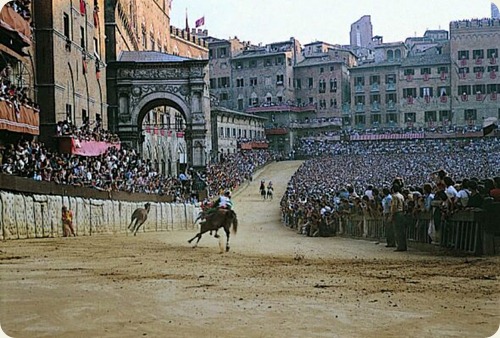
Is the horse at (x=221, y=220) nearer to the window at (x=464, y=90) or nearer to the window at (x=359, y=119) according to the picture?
the window at (x=464, y=90)

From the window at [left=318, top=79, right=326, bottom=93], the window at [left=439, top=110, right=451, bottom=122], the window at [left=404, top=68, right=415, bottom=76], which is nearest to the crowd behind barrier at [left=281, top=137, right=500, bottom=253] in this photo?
the window at [left=439, top=110, right=451, bottom=122]

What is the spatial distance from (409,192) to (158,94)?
4024 cm

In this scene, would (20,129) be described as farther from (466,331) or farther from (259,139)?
A: (259,139)

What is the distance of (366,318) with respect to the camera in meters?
11.3

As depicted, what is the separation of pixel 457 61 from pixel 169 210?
46146 millimetres

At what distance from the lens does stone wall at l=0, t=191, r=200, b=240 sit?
23.0 meters

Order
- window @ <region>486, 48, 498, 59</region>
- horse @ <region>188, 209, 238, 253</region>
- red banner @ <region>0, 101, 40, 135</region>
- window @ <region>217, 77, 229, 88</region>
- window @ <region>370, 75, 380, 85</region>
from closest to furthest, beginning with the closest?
1. horse @ <region>188, 209, 238, 253</region>
2. red banner @ <region>0, 101, 40, 135</region>
3. window @ <region>486, 48, 498, 59</region>
4. window @ <region>370, 75, 380, 85</region>
5. window @ <region>217, 77, 229, 88</region>

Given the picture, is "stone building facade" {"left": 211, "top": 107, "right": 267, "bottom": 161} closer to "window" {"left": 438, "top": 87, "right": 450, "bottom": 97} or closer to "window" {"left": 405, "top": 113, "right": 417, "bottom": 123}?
"window" {"left": 405, "top": 113, "right": 417, "bottom": 123}

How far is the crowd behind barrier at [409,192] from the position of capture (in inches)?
730

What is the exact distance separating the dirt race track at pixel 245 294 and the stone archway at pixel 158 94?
1528 inches

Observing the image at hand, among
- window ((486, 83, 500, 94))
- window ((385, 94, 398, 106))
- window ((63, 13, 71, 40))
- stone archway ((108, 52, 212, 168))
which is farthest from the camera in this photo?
window ((385, 94, 398, 106))

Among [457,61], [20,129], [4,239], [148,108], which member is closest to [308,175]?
[148,108]

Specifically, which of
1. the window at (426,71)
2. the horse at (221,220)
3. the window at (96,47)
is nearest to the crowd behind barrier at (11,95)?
the horse at (221,220)

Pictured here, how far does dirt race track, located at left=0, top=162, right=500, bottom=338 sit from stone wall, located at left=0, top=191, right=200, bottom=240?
7.00 ft
